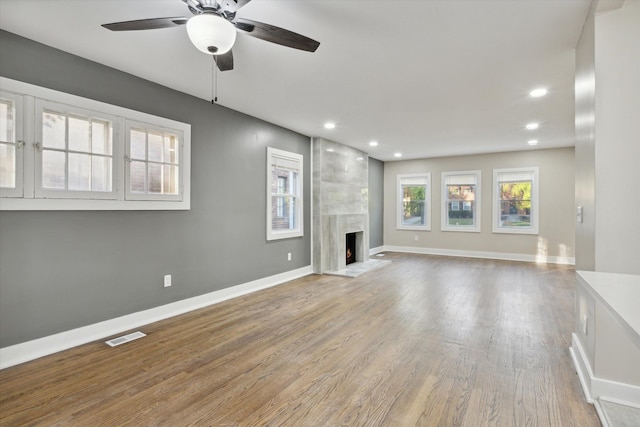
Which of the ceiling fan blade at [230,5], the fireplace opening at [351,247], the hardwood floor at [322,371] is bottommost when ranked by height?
the hardwood floor at [322,371]

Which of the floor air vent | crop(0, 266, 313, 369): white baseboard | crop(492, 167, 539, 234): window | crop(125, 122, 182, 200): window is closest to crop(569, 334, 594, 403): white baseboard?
the floor air vent

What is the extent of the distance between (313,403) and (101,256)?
2.45 meters

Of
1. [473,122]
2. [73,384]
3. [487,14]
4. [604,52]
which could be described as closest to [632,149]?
[604,52]

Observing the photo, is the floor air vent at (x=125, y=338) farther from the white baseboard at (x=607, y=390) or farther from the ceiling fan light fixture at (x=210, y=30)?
the white baseboard at (x=607, y=390)

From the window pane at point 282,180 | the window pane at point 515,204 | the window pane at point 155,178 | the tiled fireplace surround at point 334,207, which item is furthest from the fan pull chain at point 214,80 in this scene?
the window pane at point 515,204

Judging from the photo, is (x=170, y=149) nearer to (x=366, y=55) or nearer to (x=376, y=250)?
(x=366, y=55)

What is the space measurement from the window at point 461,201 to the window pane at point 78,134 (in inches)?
301

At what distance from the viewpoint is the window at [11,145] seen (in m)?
2.47

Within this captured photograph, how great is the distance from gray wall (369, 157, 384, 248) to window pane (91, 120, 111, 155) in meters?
6.43

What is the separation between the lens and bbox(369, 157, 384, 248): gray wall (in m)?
8.56

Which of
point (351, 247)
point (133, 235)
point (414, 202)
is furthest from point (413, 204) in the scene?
point (133, 235)

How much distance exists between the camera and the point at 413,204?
29.1 ft

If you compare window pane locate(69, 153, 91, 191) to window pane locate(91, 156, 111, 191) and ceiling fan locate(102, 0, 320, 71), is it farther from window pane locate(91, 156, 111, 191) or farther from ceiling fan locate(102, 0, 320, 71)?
ceiling fan locate(102, 0, 320, 71)

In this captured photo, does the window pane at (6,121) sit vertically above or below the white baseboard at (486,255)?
above
